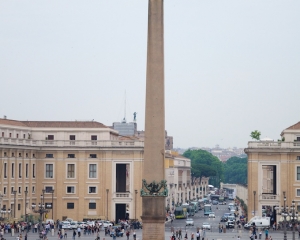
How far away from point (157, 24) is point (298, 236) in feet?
163

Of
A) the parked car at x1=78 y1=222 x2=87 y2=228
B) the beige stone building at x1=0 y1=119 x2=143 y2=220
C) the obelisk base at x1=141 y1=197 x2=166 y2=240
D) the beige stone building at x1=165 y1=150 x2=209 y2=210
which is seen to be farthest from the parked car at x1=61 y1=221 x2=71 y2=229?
the obelisk base at x1=141 y1=197 x2=166 y2=240

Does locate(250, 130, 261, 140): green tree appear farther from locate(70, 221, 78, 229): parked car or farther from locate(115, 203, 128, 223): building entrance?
locate(70, 221, 78, 229): parked car

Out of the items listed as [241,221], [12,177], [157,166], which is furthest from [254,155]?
[157,166]

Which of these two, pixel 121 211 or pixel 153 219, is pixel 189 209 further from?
pixel 153 219

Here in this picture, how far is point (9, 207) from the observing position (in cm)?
11344

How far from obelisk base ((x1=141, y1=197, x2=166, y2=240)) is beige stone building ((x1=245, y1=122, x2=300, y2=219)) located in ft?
210

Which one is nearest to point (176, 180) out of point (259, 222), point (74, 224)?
point (259, 222)

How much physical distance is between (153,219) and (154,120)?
15.9ft

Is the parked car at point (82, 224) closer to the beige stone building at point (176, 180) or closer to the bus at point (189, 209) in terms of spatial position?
the bus at point (189, 209)

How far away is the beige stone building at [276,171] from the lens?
117250 mm

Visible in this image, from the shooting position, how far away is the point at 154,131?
A: 53375 mm

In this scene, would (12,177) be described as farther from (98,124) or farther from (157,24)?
(157,24)

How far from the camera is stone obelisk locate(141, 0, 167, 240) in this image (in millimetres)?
53375

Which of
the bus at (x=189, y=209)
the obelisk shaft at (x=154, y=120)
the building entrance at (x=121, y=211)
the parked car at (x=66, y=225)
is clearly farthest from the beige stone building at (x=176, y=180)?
the obelisk shaft at (x=154, y=120)
